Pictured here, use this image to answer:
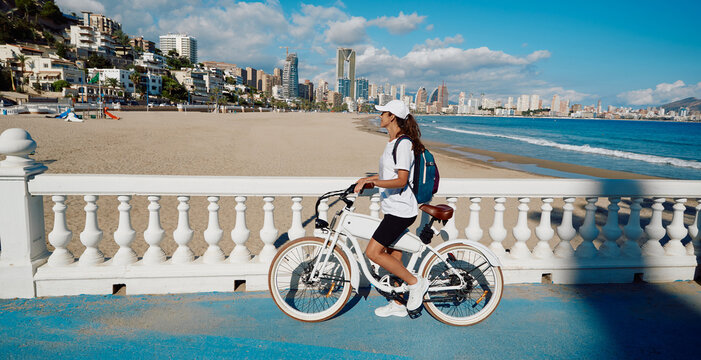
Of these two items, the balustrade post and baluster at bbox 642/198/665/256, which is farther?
baluster at bbox 642/198/665/256

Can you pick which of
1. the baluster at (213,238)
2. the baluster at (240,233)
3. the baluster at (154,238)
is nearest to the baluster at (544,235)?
the baluster at (240,233)

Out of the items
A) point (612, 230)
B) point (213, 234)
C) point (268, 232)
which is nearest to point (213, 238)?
point (213, 234)

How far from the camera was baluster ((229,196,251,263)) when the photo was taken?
3670mm

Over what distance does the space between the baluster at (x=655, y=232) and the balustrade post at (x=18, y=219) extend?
6015 millimetres

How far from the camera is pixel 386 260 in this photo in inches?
123

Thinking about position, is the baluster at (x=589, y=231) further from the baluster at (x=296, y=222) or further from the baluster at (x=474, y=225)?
the baluster at (x=296, y=222)

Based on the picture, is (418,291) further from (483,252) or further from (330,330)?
(330,330)

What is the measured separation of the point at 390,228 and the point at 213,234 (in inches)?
68.7

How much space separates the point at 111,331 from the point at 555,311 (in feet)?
12.3

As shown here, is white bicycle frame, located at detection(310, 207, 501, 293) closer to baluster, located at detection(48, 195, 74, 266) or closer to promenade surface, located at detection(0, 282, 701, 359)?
promenade surface, located at detection(0, 282, 701, 359)

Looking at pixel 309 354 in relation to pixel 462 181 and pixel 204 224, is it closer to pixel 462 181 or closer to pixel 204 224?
pixel 462 181

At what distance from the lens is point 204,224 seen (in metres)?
8.43

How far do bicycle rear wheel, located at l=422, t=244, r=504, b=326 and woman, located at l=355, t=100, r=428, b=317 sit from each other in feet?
0.64

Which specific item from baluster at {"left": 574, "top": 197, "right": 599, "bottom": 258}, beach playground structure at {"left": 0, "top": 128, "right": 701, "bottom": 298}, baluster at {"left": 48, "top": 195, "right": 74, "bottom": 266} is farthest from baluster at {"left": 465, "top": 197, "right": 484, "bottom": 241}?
baluster at {"left": 48, "top": 195, "right": 74, "bottom": 266}
